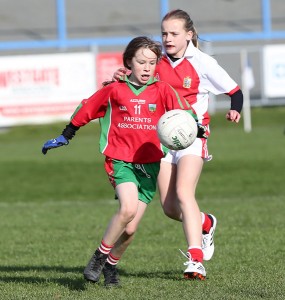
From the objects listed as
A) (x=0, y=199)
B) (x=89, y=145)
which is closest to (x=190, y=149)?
(x=0, y=199)

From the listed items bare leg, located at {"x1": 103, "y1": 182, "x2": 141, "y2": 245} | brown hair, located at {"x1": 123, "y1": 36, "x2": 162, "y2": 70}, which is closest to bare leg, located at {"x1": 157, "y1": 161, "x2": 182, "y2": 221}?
bare leg, located at {"x1": 103, "y1": 182, "x2": 141, "y2": 245}

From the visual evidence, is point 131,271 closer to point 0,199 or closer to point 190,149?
point 190,149

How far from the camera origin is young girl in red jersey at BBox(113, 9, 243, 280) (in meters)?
6.83

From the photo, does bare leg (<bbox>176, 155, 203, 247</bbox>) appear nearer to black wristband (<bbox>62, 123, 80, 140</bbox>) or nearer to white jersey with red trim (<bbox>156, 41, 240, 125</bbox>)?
white jersey with red trim (<bbox>156, 41, 240, 125</bbox>)

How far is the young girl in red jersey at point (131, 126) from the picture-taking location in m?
6.44

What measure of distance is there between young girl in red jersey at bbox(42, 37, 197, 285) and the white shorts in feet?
1.42

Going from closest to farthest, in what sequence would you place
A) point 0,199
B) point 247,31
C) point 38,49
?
point 0,199 < point 38,49 < point 247,31

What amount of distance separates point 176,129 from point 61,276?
169 cm

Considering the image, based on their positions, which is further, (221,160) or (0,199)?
(221,160)

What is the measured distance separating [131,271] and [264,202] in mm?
5473

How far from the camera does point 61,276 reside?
23.7 ft

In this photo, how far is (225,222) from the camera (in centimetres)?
1062

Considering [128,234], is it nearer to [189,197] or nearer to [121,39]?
[189,197]

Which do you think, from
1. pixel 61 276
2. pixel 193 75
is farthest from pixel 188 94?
pixel 61 276
